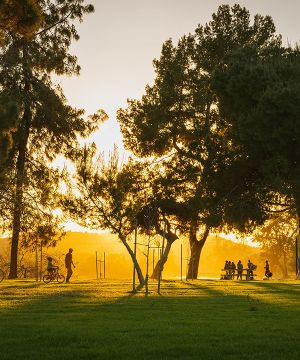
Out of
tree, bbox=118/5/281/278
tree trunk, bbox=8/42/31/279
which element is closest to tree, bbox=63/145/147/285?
tree trunk, bbox=8/42/31/279

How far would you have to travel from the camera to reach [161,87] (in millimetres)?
45312

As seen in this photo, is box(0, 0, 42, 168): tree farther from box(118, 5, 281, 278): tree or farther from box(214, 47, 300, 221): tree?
box(118, 5, 281, 278): tree

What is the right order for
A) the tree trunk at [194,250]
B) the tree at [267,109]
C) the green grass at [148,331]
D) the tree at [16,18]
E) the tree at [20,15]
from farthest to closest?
the tree trunk at [194,250] → the tree at [267,109] → the tree at [20,15] → the tree at [16,18] → the green grass at [148,331]

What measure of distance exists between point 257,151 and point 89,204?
10.6 meters

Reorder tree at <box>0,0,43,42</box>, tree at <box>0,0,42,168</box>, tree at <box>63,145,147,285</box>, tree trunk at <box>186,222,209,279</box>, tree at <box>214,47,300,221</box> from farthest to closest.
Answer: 1. tree trunk at <box>186,222,209,279</box>
2. tree at <box>63,145,147,285</box>
3. tree at <box>214,47,300,221</box>
4. tree at <box>0,0,43,42</box>
5. tree at <box>0,0,42,168</box>

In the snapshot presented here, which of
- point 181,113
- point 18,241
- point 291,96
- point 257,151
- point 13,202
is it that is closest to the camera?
point 291,96

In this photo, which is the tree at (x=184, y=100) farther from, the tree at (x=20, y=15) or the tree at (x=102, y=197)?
the tree at (x=20, y=15)

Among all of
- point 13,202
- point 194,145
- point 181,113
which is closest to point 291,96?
point 194,145

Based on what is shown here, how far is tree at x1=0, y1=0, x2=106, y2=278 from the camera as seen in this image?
3716 cm

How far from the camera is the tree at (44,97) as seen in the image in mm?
37156

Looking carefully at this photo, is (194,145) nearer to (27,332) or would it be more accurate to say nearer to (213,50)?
(213,50)

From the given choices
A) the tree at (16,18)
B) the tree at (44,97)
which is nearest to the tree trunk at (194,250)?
the tree at (44,97)

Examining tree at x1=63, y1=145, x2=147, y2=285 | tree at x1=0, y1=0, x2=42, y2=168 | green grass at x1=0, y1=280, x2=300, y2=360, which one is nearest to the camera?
green grass at x1=0, y1=280, x2=300, y2=360

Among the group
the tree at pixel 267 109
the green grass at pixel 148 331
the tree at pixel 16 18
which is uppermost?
the tree at pixel 16 18
